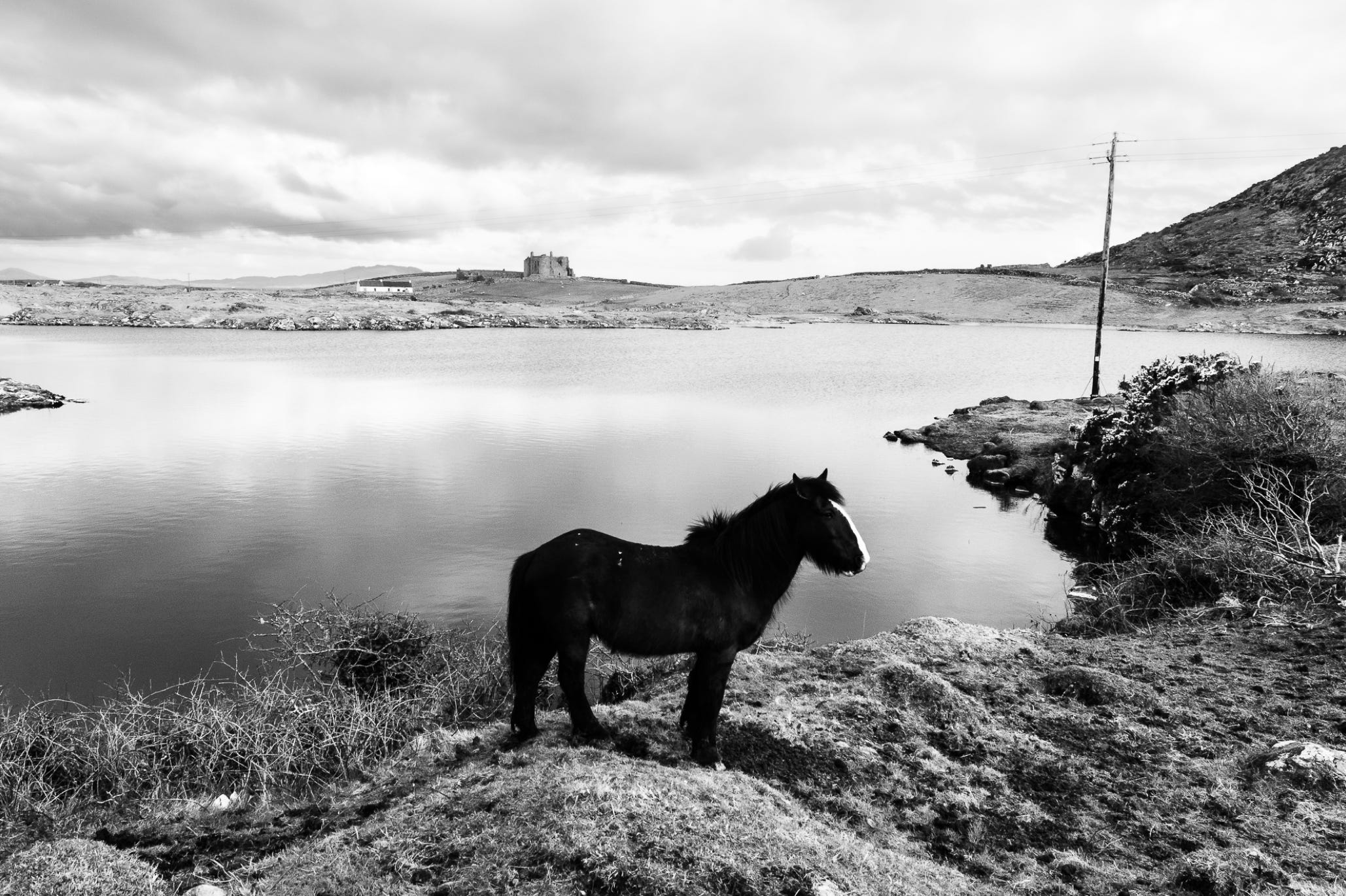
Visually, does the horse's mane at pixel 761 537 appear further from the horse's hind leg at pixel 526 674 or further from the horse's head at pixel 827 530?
the horse's hind leg at pixel 526 674

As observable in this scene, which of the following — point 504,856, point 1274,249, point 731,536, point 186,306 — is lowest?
point 504,856

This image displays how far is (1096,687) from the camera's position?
661 cm

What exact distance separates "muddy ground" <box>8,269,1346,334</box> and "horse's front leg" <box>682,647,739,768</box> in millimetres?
86166

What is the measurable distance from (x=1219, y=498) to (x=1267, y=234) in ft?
476

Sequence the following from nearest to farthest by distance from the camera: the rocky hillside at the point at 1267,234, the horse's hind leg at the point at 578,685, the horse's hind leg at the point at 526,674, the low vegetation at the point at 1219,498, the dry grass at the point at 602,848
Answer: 1. the dry grass at the point at 602,848
2. the horse's hind leg at the point at 578,685
3. the horse's hind leg at the point at 526,674
4. the low vegetation at the point at 1219,498
5. the rocky hillside at the point at 1267,234

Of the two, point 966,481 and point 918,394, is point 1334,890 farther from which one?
point 918,394

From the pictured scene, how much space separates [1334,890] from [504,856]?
425 cm

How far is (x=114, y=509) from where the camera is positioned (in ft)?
56.5

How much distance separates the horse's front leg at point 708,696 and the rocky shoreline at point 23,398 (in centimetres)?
3479

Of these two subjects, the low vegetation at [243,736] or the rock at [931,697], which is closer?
the low vegetation at [243,736]

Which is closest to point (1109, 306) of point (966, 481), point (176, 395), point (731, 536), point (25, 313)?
point (966, 481)

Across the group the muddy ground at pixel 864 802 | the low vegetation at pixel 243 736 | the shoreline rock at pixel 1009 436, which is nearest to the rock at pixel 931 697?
the muddy ground at pixel 864 802

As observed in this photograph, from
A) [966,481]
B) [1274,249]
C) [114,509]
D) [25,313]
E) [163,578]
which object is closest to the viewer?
[163,578]

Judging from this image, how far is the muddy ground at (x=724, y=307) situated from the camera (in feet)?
272
